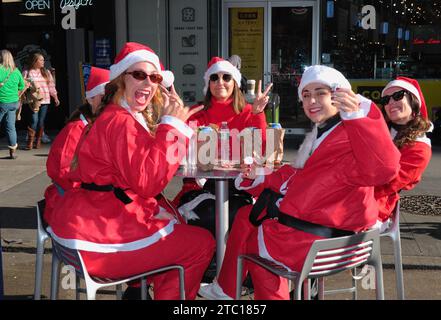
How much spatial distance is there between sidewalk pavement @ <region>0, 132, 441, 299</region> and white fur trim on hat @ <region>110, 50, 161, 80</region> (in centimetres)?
209

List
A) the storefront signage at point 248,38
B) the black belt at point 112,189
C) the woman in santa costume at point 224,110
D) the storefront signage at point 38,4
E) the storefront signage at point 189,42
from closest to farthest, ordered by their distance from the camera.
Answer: the black belt at point 112,189 < the woman in santa costume at point 224,110 < the storefront signage at point 189,42 < the storefront signage at point 248,38 < the storefront signage at point 38,4

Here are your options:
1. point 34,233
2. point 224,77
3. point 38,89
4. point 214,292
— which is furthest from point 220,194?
point 38,89

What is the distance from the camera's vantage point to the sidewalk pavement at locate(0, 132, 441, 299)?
4.67 m

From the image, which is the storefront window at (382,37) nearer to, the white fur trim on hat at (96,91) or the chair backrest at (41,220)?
the white fur trim on hat at (96,91)

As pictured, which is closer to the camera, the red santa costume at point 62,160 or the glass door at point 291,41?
the red santa costume at point 62,160

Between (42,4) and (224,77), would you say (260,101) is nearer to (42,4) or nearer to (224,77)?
(224,77)

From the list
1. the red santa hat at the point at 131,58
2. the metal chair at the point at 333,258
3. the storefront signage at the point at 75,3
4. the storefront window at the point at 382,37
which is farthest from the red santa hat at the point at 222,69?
the storefront signage at the point at 75,3

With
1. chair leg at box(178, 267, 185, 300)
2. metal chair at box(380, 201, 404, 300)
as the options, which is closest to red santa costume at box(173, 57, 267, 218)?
metal chair at box(380, 201, 404, 300)

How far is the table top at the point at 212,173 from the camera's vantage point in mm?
3390

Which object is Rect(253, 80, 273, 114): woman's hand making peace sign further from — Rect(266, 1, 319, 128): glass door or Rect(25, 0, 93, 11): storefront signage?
Rect(25, 0, 93, 11): storefront signage
